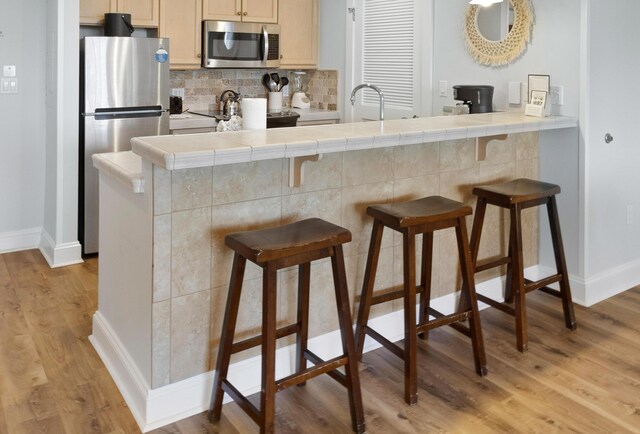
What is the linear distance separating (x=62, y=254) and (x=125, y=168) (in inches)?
79.9

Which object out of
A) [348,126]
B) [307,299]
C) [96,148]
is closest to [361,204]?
[348,126]

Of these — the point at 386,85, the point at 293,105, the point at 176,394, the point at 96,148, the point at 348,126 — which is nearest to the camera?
the point at 176,394

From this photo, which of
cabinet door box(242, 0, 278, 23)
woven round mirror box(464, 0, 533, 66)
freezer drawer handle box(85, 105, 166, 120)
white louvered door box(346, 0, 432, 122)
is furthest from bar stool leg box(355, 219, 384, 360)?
cabinet door box(242, 0, 278, 23)

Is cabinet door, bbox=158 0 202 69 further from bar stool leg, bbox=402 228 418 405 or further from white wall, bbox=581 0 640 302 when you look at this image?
bar stool leg, bbox=402 228 418 405

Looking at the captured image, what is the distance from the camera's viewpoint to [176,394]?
231 cm

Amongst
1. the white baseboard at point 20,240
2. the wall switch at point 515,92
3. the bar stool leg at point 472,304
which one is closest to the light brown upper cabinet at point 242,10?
the white baseboard at point 20,240

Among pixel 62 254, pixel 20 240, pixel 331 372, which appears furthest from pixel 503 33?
pixel 20 240

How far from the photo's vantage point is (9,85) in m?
4.20

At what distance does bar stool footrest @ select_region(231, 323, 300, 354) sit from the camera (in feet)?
7.48

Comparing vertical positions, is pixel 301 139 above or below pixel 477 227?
above

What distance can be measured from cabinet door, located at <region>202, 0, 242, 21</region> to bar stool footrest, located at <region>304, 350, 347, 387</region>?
Answer: 3.28m

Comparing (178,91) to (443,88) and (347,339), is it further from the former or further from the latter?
(347,339)

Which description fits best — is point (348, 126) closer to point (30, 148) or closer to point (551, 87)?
point (551, 87)

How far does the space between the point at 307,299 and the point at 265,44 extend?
3.23 m
